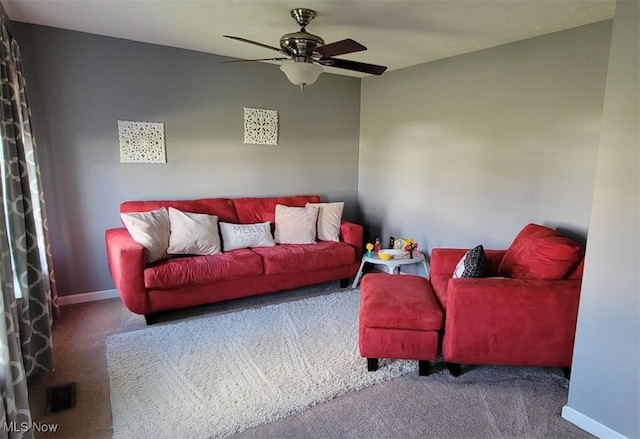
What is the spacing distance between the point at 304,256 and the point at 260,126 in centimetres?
157

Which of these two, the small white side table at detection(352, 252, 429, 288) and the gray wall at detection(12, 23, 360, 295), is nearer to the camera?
the gray wall at detection(12, 23, 360, 295)

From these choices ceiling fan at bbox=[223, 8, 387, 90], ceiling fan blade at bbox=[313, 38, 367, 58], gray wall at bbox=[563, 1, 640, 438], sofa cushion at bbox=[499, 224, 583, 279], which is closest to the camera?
gray wall at bbox=[563, 1, 640, 438]

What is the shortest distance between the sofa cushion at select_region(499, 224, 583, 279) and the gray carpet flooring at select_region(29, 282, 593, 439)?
0.67m

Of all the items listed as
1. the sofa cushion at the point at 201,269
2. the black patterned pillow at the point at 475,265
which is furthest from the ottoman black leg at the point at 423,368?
the sofa cushion at the point at 201,269

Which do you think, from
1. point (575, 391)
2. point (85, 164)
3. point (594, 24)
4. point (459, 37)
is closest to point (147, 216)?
Answer: point (85, 164)

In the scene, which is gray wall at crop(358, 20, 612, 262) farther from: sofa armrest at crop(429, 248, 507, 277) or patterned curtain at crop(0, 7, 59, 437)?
patterned curtain at crop(0, 7, 59, 437)

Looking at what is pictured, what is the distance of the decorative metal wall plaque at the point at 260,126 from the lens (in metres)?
4.16

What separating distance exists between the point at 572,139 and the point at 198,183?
11.0 ft

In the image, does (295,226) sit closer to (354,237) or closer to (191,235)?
(354,237)

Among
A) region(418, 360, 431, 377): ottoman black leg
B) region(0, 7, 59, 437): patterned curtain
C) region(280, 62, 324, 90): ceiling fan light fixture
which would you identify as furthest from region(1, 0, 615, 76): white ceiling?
region(418, 360, 431, 377): ottoman black leg

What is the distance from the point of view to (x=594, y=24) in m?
2.66

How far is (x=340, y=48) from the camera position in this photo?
2332mm

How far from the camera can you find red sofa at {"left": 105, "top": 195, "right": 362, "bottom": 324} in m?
3.00

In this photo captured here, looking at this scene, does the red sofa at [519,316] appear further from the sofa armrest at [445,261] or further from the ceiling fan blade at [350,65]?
the ceiling fan blade at [350,65]
